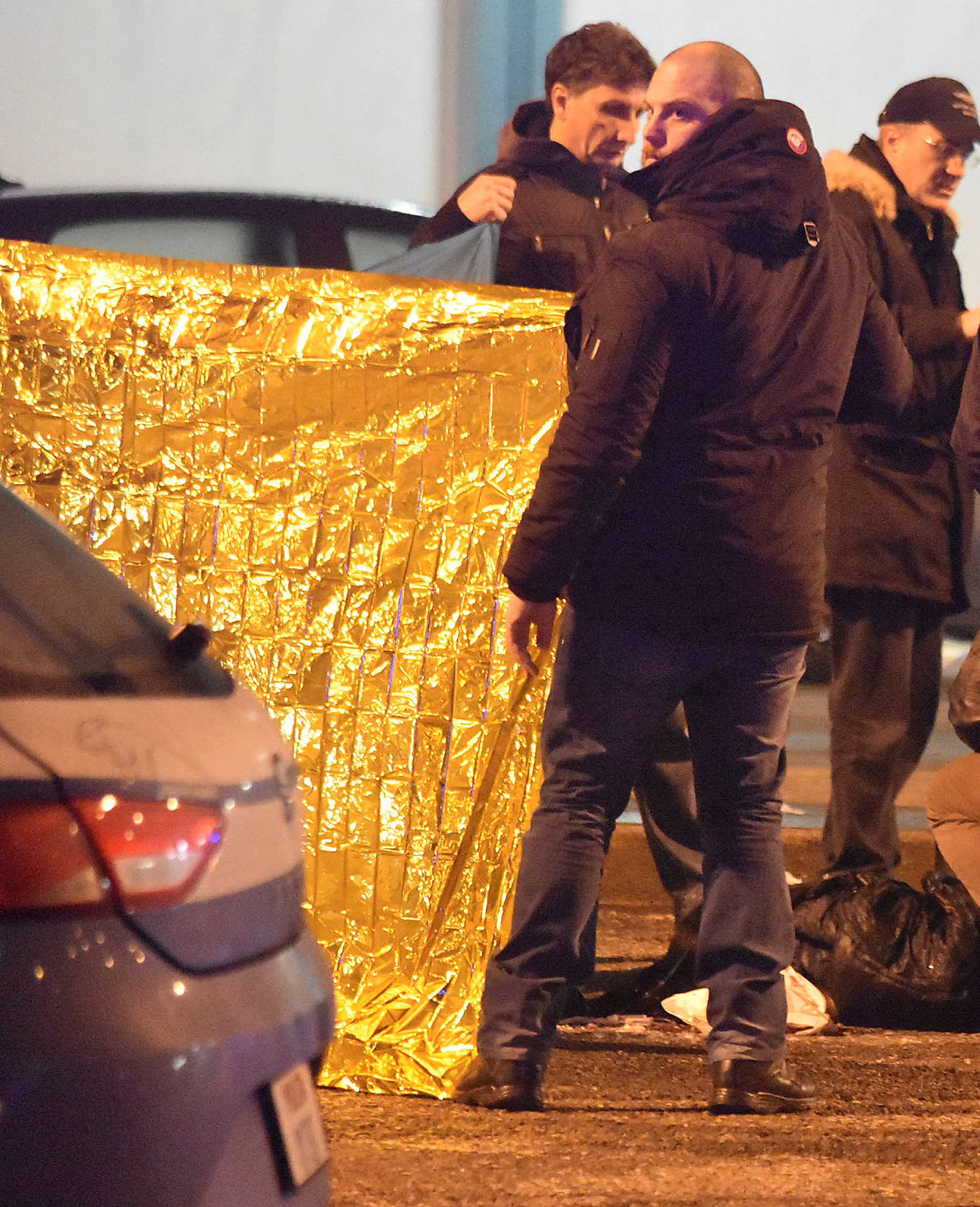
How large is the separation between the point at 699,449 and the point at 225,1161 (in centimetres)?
189

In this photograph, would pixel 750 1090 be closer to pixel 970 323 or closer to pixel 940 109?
pixel 970 323

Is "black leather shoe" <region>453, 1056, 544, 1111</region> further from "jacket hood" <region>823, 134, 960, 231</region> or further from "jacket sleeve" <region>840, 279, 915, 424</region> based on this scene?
"jacket hood" <region>823, 134, 960, 231</region>

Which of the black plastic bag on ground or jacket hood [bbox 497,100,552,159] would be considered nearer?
the black plastic bag on ground

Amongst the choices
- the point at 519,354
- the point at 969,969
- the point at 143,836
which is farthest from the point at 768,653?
the point at 143,836

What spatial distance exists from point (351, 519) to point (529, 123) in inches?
51.4

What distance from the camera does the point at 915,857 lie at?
534cm

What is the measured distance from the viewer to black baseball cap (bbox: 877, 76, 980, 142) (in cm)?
471

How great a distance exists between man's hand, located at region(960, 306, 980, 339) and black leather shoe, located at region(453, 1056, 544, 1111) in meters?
2.28

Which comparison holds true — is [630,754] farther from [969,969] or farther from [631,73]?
[631,73]

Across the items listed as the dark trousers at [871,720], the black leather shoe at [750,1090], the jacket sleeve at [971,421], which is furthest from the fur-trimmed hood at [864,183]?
the black leather shoe at [750,1090]

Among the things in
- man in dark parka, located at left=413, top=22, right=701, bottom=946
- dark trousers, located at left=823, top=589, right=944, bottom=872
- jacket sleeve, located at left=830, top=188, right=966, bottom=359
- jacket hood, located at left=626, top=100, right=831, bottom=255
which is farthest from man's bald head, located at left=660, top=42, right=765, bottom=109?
dark trousers, located at left=823, top=589, right=944, bottom=872

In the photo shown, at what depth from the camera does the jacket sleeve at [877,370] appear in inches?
145

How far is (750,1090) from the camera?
3510 millimetres

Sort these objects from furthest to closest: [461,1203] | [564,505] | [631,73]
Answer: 1. [631,73]
2. [564,505]
3. [461,1203]
